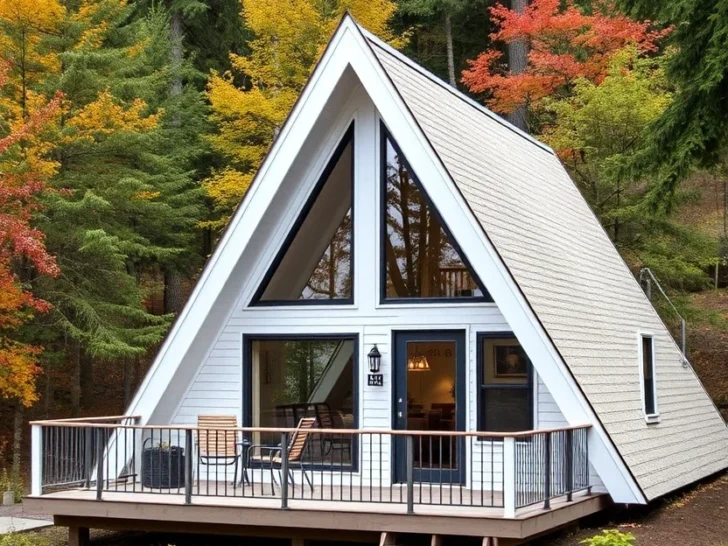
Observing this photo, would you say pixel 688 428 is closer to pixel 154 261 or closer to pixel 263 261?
pixel 263 261

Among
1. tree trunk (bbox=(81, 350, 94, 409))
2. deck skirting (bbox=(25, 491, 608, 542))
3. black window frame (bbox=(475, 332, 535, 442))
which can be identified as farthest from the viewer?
tree trunk (bbox=(81, 350, 94, 409))

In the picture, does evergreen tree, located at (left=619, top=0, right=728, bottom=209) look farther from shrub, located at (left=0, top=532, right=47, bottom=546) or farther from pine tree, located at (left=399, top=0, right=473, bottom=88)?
pine tree, located at (left=399, top=0, right=473, bottom=88)

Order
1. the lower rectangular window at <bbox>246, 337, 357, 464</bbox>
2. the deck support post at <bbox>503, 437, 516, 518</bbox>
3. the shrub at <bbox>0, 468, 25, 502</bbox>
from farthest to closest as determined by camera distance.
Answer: the shrub at <bbox>0, 468, 25, 502</bbox>, the lower rectangular window at <bbox>246, 337, 357, 464</bbox>, the deck support post at <bbox>503, 437, 516, 518</bbox>

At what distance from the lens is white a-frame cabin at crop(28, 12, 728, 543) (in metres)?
10.6

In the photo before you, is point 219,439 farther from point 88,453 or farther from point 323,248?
point 323,248

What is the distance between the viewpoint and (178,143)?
24.3 meters

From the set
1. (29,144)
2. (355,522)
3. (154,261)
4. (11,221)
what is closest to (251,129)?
(154,261)

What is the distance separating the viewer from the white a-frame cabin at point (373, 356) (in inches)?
418

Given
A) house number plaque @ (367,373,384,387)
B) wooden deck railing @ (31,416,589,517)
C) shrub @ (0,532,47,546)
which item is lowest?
shrub @ (0,532,47,546)

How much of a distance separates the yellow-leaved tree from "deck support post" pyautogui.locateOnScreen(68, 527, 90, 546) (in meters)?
11.9

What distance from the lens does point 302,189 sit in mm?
12758

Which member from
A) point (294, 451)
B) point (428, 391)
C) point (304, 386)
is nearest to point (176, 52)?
point (304, 386)

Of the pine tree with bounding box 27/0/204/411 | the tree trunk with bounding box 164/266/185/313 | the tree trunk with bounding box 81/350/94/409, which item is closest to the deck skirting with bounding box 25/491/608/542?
the pine tree with bounding box 27/0/204/411

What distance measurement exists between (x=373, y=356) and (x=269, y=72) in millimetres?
13125
